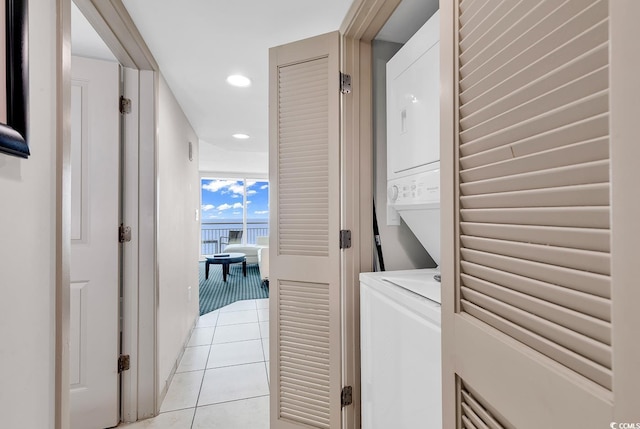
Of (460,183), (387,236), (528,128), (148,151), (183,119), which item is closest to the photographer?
(528,128)

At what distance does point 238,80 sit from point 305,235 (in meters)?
1.31

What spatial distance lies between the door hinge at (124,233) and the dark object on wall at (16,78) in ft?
3.64

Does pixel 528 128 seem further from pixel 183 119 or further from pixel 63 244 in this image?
pixel 183 119

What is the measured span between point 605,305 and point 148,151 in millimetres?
2079

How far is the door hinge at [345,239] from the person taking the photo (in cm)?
145

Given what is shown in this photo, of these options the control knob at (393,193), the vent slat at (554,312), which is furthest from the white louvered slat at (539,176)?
the control knob at (393,193)

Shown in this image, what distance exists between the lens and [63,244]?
955 mm

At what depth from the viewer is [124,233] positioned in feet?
5.78

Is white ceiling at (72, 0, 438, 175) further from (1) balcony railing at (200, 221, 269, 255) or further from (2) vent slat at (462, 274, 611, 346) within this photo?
(1) balcony railing at (200, 221, 269, 255)

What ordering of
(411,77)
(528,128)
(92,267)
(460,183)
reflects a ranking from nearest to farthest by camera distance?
(528,128)
(460,183)
(411,77)
(92,267)

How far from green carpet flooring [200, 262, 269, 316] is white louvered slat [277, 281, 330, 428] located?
2528 mm

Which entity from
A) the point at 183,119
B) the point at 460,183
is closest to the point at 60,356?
the point at 460,183

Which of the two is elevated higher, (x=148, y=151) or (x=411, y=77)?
(x=411, y=77)

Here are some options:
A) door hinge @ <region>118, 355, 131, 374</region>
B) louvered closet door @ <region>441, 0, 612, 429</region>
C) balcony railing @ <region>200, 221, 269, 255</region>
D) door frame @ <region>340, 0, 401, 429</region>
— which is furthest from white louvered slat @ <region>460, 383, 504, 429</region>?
balcony railing @ <region>200, 221, 269, 255</region>
